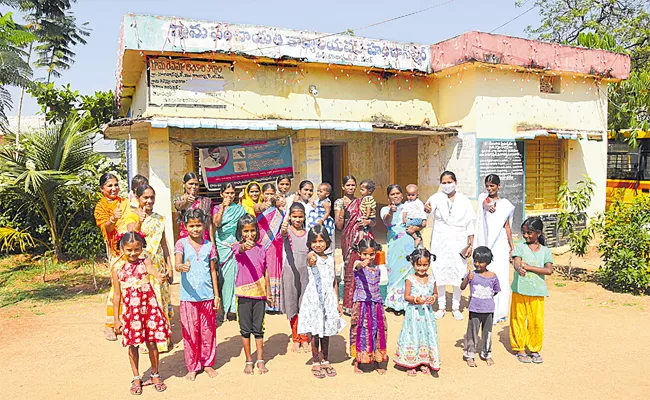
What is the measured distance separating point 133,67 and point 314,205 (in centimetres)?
486

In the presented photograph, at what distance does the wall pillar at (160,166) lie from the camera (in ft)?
23.0

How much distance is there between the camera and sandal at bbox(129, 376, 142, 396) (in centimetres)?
351

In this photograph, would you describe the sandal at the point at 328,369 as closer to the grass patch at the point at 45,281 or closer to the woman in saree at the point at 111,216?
the woman in saree at the point at 111,216

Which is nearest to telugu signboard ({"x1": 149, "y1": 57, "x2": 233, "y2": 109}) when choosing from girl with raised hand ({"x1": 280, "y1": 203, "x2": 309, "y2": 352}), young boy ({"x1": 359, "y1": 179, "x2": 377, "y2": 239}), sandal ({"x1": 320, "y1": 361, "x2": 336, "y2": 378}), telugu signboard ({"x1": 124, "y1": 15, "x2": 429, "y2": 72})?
telugu signboard ({"x1": 124, "y1": 15, "x2": 429, "y2": 72})

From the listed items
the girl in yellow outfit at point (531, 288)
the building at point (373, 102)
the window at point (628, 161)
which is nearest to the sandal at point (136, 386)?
the girl in yellow outfit at point (531, 288)

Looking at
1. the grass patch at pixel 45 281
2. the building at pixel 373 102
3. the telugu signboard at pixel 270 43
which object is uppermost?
the telugu signboard at pixel 270 43

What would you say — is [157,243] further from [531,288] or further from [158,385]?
[531,288]

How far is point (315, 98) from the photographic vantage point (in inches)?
327

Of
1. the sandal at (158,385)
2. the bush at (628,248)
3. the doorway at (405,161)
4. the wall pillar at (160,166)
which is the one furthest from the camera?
the doorway at (405,161)

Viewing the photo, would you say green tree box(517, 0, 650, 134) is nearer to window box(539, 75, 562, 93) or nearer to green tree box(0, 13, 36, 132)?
window box(539, 75, 562, 93)

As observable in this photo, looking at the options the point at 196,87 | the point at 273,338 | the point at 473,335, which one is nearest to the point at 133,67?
the point at 196,87

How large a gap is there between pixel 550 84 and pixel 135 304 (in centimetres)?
885

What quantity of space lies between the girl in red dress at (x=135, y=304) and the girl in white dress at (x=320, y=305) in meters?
1.09

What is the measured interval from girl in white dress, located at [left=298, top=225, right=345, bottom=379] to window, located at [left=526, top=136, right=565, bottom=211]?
7.03m
